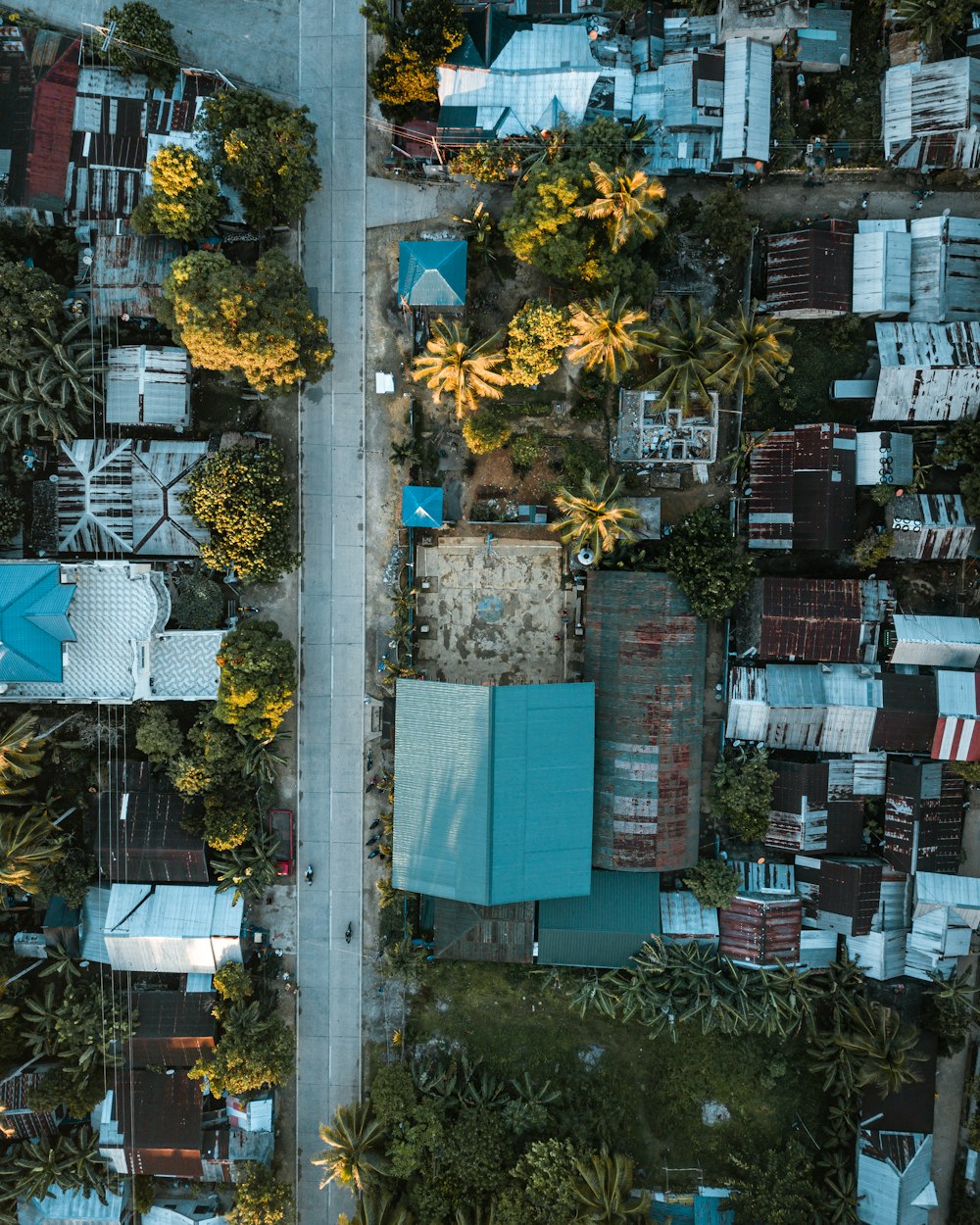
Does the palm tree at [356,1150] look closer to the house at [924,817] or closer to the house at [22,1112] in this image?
the house at [22,1112]

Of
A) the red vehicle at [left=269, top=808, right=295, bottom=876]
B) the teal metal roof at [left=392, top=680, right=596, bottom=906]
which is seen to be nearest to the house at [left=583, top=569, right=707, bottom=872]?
the teal metal roof at [left=392, top=680, right=596, bottom=906]

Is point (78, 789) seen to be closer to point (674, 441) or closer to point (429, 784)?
point (429, 784)

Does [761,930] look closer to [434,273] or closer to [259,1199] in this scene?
[259,1199]

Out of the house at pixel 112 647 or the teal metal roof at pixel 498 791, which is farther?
the house at pixel 112 647

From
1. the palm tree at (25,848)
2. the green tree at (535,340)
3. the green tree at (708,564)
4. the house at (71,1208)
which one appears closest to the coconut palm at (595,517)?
the green tree at (708,564)

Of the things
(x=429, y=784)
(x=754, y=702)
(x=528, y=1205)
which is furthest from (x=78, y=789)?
(x=754, y=702)
